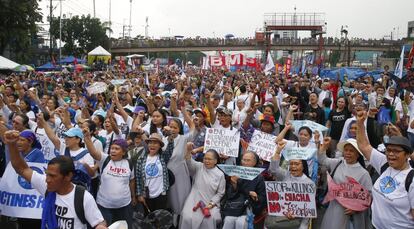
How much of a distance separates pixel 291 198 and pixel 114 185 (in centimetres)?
197

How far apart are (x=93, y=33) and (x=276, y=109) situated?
188ft

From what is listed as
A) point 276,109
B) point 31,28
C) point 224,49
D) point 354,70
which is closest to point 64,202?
point 276,109

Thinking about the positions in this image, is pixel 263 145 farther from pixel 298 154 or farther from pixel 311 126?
pixel 298 154

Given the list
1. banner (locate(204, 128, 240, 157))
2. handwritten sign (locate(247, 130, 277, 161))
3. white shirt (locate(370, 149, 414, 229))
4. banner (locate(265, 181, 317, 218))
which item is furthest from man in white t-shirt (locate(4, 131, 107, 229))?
handwritten sign (locate(247, 130, 277, 161))

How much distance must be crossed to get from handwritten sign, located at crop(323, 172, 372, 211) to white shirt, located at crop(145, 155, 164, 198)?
198cm

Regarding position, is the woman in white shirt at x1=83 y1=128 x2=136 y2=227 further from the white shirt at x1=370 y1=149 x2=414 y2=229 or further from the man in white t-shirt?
the white shirt at x1=370 y1=149 x2=414 y2=229

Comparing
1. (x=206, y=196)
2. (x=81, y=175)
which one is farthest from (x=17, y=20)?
(x=81, y=175)

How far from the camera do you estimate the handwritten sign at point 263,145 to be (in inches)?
233

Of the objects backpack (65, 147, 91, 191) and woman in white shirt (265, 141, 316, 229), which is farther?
woman in white shirt (265, 141, 316, 229)

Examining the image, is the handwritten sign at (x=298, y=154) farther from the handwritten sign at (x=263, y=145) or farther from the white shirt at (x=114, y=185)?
the white shirt at (x=114, y=185)

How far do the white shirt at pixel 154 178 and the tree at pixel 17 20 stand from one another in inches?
1062

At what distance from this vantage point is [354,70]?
2403 centimetres

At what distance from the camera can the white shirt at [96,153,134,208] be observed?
502 cm

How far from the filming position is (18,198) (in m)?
4.53
